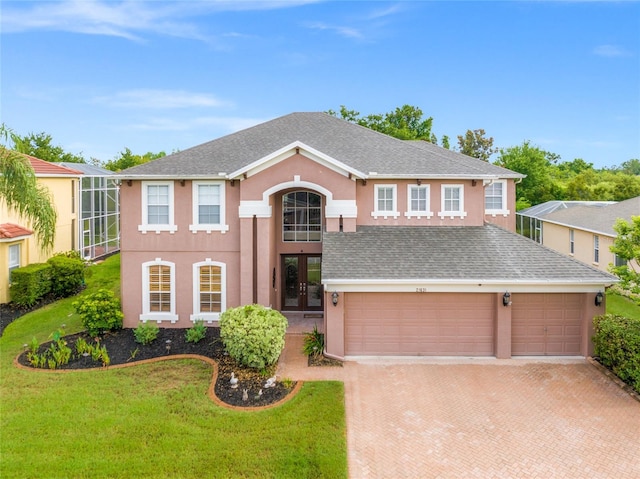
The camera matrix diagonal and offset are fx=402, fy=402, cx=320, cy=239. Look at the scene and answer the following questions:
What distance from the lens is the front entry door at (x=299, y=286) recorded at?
17.7 metres

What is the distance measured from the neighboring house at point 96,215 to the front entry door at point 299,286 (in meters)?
16.3

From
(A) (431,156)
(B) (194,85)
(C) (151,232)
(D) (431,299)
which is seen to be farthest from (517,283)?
(B) (194,85)

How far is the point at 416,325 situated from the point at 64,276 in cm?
1802

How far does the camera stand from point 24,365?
1271 centimetres

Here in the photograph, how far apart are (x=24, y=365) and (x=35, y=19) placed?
1250 centimetres

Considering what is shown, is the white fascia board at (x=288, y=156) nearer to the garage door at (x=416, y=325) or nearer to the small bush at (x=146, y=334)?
the garage door at (x=416, y=325)

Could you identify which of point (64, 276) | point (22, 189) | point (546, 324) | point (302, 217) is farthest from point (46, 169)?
point (546, 324)

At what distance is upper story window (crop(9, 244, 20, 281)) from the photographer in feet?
65.1

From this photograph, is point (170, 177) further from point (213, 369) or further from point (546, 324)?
point (546, 324)

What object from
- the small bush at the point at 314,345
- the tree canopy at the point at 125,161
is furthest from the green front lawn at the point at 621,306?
the tree canopy at the point at 125,161

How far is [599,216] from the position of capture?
2534 cm

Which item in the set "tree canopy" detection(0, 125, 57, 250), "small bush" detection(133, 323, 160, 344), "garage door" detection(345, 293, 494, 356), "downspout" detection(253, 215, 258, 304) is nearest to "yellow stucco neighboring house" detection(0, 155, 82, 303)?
"tree canopy" detection(0, 125, 57, 250)

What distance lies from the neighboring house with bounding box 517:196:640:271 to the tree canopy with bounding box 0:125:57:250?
80.0 feet

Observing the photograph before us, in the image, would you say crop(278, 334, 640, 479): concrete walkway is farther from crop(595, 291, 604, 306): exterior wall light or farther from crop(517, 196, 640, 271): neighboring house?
crop(517, 196, 640, 271): neighboring house
